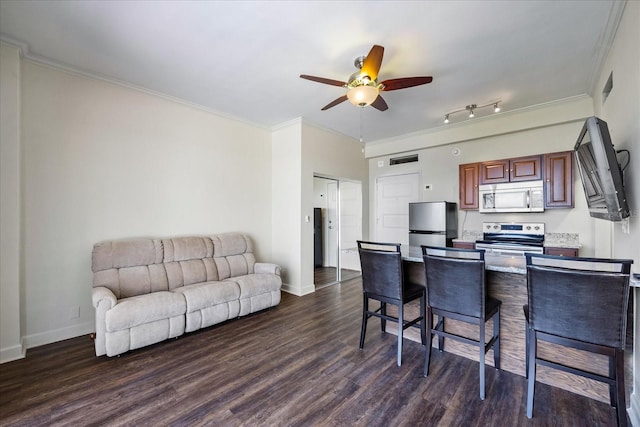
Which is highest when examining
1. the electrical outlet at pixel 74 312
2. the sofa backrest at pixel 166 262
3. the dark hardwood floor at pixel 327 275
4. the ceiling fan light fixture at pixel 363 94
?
the ceiling fan light fixture at pixel 363 94

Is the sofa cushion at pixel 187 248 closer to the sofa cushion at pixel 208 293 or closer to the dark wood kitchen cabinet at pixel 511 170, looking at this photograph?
the sofa cushion at pixel 208 293

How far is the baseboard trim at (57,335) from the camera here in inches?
107

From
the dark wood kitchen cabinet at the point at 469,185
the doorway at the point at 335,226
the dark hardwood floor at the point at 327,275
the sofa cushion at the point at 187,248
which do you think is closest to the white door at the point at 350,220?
the doorway at the point at 335,226

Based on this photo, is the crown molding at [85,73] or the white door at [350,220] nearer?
the crown molding at [85,73]

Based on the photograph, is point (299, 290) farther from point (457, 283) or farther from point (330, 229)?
point (457, 283)

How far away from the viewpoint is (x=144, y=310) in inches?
104

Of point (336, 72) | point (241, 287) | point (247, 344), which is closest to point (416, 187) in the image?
point (336, 72)

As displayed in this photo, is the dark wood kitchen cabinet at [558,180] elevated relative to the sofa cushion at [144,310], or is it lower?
elevated

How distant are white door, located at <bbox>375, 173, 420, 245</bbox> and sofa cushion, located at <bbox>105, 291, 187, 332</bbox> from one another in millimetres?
4258

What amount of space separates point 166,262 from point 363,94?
9.87 ft

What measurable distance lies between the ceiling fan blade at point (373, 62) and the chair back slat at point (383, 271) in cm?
156

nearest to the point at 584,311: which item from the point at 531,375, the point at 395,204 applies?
the point at 531,375

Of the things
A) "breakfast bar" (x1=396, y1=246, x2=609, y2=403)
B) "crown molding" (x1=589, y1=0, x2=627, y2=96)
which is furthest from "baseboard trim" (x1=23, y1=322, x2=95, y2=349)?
"crown molding" (x1=589, y1=0, x2=627, y2=96)

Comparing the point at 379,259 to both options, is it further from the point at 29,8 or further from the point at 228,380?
the point at 29,8
